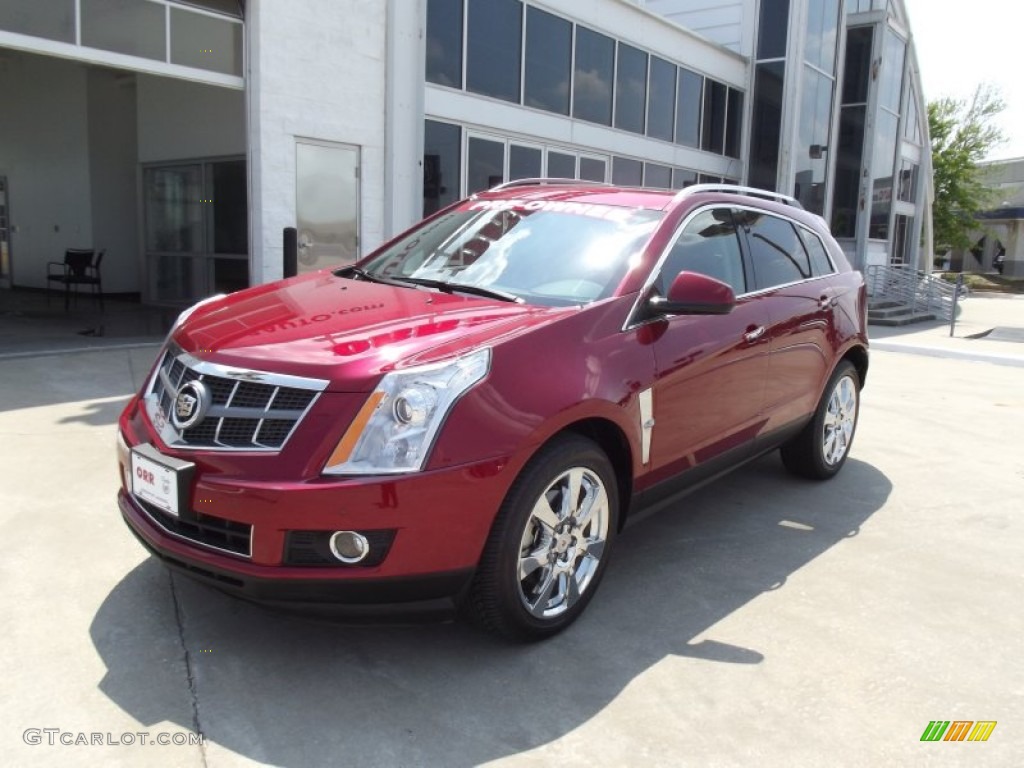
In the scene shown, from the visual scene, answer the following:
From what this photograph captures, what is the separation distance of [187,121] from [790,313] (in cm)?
1132

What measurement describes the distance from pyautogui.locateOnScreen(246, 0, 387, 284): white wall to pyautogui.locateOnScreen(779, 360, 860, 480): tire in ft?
21.8

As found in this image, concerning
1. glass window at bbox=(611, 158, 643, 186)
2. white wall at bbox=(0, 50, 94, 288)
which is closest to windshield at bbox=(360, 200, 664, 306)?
glass window at bbox=(611, 158, 643, 186)

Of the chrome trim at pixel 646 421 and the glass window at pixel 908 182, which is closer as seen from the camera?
the chrome trim at pixel 646 421

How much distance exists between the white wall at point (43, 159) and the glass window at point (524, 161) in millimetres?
7811

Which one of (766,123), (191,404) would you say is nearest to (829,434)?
(191,404)

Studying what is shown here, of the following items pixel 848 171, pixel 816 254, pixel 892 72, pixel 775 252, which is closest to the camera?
pixel 775 252

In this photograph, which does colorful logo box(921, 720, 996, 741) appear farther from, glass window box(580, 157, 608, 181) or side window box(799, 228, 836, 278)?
glass window box(580, 157, 608, 181)

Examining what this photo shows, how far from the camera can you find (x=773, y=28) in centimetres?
1980

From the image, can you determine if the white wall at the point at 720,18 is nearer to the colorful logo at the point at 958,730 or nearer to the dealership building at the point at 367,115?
the dealership building at the point at 367,115

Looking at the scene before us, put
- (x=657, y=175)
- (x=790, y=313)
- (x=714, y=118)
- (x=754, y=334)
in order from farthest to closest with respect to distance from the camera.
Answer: (x=714, y=118), (x=657, y=175), (x=790, y=313), (x=754, y=334)

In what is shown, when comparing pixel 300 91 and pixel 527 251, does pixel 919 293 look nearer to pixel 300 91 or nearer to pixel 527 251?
pixel 300 91

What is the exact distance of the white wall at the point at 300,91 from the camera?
939 cm

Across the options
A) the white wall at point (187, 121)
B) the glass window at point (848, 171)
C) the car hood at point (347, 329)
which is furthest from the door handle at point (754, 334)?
the glass window at point (848, 171)

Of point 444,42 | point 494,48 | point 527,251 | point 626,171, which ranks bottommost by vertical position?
point 527,251
